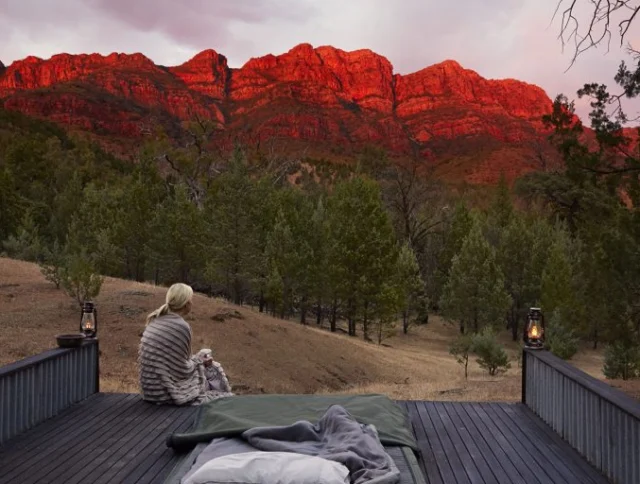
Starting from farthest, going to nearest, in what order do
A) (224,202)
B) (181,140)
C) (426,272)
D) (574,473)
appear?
1. (181,140)
2. (426,272)
3. (224,202)
4. (574,473)

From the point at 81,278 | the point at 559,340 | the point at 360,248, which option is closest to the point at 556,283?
the point at 559,340

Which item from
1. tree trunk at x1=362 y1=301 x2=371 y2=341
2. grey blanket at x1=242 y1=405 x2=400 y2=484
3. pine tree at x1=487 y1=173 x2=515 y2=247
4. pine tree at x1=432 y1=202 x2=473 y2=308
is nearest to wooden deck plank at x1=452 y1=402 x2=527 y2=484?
grey blanket at x1=242 y1=405 x2=400 y2=484

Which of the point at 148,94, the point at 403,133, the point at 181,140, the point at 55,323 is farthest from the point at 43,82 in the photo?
the point at 55,323

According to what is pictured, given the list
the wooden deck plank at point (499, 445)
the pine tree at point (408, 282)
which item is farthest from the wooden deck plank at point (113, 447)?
the pine tree at point (408, 282)

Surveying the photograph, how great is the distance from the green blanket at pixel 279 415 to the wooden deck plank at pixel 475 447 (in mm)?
494

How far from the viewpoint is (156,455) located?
4582mm

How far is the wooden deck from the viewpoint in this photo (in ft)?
13.7

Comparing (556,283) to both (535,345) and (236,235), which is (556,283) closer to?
(236,235)

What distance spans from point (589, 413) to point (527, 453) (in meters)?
0.60

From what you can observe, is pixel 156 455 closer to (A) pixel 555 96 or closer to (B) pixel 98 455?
(B) pixel 98 455

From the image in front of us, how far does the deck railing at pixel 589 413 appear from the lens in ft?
12.9

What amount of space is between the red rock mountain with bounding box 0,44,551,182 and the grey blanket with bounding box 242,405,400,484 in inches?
4653

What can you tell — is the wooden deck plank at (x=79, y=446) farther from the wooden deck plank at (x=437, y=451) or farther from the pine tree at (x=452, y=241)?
the pine tree at (x=452, y=241)

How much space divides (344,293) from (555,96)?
19.0 metres
